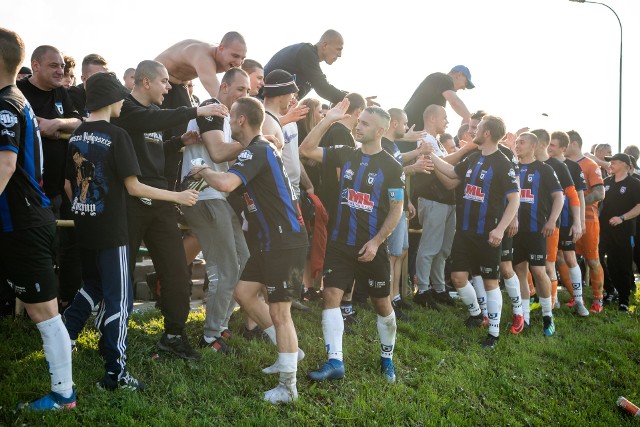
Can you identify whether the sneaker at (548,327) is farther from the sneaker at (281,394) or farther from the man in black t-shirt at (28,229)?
the man in black t-shirt at (28,229)

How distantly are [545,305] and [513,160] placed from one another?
2.09 meters

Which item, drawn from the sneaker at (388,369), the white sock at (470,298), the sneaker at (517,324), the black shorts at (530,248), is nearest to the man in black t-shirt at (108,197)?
the sneaker at (388,369)

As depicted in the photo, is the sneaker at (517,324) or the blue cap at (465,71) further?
the blue cap at (465,71)

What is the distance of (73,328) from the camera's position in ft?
14.7

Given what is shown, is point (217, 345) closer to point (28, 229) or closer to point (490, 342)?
point (28, 229)

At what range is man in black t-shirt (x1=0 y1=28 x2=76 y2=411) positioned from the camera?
3545 millimetres

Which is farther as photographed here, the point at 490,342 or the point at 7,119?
the point at 490,342

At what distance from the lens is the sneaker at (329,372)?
4.86 meters

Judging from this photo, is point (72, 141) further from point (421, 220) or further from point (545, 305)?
point (545, 305)

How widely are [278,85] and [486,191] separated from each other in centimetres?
305

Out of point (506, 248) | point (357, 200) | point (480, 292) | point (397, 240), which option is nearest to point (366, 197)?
point (357, 200)

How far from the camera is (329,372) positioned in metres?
4.90

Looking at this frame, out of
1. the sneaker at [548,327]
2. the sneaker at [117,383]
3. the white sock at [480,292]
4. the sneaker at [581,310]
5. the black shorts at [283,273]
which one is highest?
the black shorts at [283,273]

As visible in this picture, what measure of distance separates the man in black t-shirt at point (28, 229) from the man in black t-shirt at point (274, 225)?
1156 millimetres
